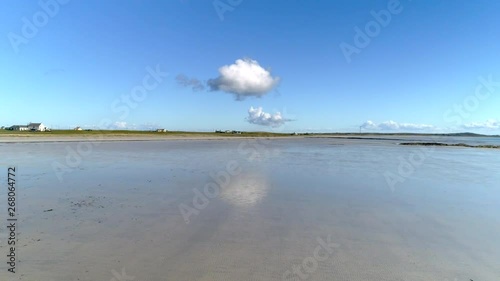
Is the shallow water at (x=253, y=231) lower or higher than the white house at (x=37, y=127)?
lower

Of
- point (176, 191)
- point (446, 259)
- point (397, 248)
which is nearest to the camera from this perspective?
point (446, 259)

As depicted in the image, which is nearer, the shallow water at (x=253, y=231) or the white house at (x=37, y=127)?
the shallow water at (x=253, y=231)

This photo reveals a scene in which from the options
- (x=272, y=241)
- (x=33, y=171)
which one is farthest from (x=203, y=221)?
(x=33, y=171)

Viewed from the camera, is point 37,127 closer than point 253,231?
No

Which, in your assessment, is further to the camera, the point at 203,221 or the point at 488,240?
the point at 203,221

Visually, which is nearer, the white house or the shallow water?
the shallow water

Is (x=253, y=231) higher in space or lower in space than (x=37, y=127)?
lower

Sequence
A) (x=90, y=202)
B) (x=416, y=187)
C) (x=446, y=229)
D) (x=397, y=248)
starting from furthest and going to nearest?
1. (x=416, y=187)
2. (x=90, y=202)
3. (x=446, y=229)
4. (x=397, y=248)

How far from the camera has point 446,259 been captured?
559 cm

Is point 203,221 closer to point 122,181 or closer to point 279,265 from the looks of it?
point 279,265

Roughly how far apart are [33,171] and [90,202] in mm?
9190

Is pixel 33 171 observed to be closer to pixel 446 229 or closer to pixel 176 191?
pixel 176 191

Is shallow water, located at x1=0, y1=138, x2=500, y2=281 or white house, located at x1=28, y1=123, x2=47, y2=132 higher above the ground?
white house, located at x1=28, y1=123, x2=47, y2=132

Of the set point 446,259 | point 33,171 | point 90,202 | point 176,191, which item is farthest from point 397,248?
point 33,171
